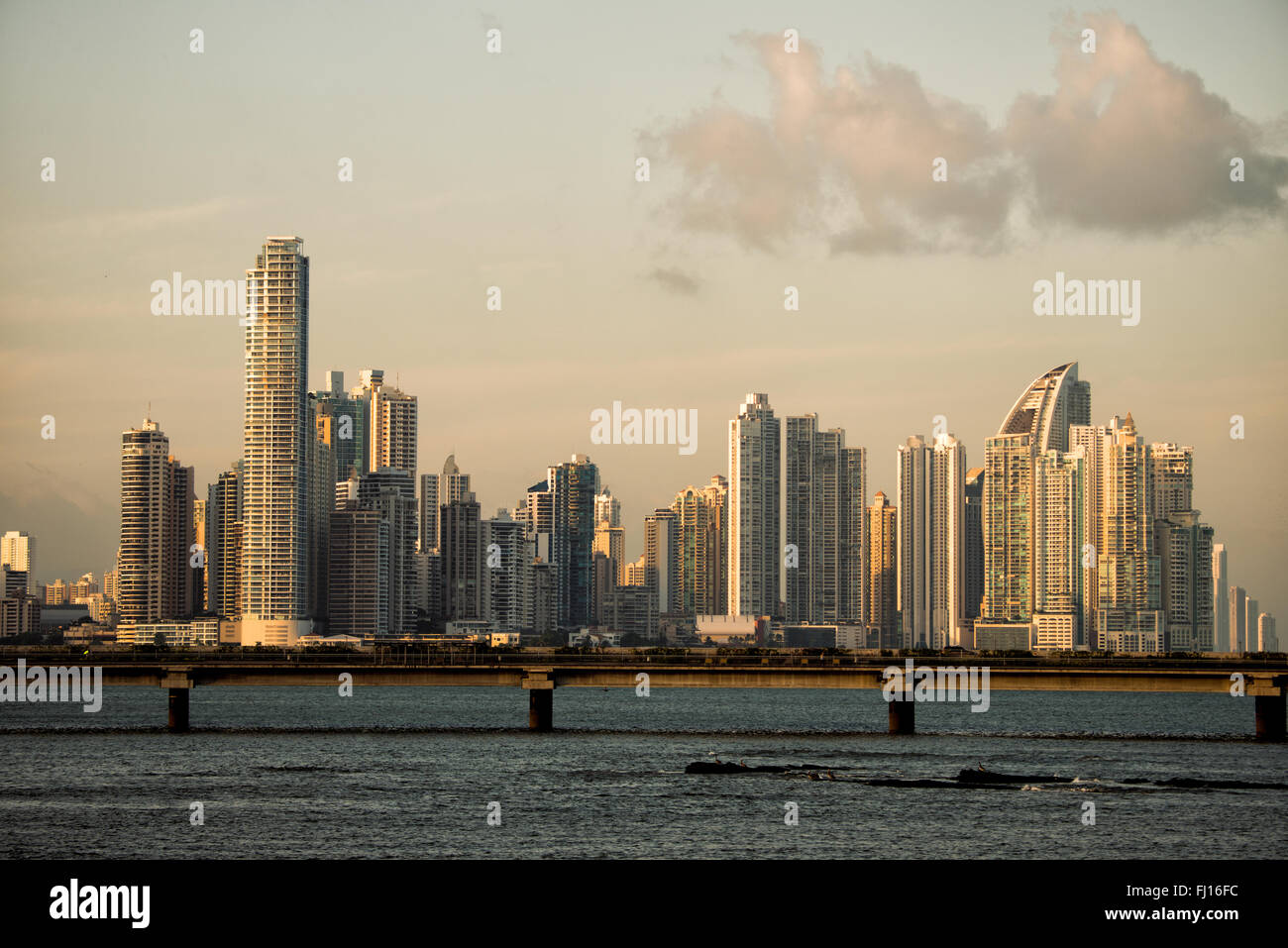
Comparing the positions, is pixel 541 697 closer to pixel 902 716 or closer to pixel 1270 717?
pixel 902 716

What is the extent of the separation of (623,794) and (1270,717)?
56.0 m

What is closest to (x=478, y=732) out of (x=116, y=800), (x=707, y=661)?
(x=707, y=661)

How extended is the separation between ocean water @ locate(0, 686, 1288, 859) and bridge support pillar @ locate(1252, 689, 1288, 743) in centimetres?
199

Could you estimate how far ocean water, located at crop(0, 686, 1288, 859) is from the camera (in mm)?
55750

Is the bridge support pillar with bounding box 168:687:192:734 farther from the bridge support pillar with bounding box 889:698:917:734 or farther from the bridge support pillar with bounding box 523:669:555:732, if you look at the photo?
the bridge support pillar with bounding box 889:698:917:734

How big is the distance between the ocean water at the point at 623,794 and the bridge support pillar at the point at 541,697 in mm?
2224

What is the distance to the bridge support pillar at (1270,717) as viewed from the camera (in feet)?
340

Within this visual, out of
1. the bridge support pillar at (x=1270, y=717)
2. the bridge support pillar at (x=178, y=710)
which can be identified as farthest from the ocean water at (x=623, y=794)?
the bridge support pillar at (x=178, y=710)

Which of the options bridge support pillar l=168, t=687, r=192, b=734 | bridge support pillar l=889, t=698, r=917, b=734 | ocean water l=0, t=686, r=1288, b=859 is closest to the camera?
ocean water l=0, t=686, r=1288, b=859

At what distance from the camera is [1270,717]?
10375 centimetres

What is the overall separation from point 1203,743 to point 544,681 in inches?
1865

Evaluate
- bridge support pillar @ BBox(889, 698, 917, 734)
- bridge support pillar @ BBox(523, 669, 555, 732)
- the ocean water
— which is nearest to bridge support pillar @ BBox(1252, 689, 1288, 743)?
the ocean water

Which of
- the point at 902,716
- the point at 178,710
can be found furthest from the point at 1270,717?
the point at 178,710
